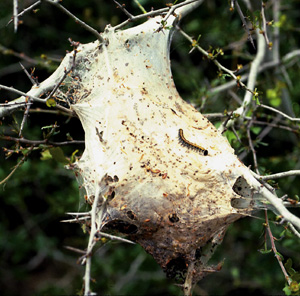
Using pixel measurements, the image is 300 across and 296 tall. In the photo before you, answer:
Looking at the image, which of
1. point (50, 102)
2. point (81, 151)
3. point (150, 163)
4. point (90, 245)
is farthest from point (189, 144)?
point (81, 151)

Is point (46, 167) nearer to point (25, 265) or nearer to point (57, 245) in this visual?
point (57, 245)

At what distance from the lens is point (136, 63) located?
2863 mm

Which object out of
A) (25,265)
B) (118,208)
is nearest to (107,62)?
(118,208)

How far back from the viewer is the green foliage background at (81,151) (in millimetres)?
4714

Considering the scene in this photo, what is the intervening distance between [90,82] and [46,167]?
2.33 m

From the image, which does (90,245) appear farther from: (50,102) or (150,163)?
(50,102)

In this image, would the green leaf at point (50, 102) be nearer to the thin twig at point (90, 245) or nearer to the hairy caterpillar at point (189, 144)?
the thin twig at point (90, 245)

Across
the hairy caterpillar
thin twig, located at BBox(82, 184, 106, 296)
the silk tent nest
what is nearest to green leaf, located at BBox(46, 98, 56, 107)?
the silk tent nest

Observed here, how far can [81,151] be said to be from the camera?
5.32 meters

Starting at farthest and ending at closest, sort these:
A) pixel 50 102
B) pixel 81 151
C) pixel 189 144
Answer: pixel 81 151 < pixel 189 144 < pixel 50 102

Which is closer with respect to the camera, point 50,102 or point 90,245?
point 90,245

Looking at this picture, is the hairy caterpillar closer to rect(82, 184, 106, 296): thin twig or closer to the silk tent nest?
the silk tent nest

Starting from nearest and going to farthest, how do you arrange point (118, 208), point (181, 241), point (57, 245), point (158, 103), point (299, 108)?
point (118, 208) → point (181, 241) → point (158, 103) → point (299, 108) → point (57, 245)

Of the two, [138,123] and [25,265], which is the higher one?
[138,123]
